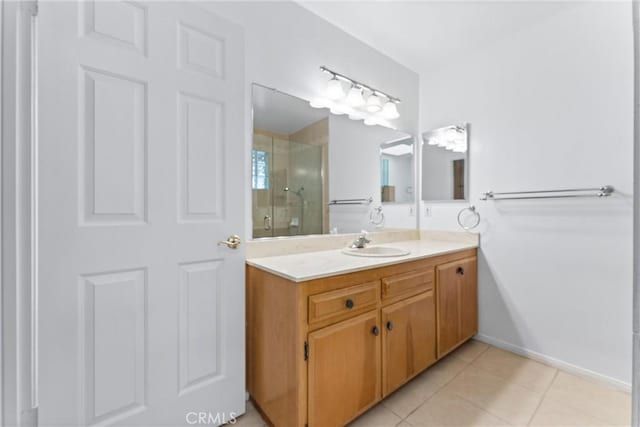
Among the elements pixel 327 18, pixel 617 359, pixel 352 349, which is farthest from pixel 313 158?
pixel 617 359

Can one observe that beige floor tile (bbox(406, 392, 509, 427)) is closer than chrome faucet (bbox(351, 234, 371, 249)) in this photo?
Yes

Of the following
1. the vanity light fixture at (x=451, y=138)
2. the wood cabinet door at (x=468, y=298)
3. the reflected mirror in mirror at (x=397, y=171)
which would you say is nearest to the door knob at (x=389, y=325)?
the wood cabinet door at (x=468, y=298)

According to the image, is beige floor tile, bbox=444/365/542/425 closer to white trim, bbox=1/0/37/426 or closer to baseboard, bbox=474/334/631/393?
baseboard, bbox=474/334/631/393

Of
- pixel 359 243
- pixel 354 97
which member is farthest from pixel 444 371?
pixel 354 97

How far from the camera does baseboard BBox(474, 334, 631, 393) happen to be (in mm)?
1706

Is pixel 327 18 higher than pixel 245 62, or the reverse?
pixel 327 18

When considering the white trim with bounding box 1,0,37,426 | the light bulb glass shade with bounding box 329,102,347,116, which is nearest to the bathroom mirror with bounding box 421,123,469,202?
the light bulb glass shade with bounding box 329,102,347,116

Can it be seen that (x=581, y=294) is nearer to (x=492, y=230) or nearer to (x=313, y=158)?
(x=492, y=230)

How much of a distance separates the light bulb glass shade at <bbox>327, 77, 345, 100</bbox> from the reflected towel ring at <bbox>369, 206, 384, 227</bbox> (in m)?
0.93

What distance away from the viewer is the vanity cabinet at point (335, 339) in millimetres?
1207

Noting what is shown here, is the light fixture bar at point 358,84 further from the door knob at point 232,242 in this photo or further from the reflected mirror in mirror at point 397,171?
the door knob at point 232,242

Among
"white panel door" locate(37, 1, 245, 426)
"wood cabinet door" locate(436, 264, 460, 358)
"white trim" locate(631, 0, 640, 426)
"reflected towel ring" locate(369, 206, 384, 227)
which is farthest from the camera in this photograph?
"reflected towel ring" locate(369, 206, 384, 227)

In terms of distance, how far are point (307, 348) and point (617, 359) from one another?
1917 mm

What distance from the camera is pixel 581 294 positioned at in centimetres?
184
